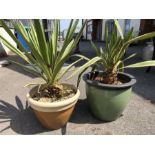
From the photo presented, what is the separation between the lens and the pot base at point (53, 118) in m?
1.70

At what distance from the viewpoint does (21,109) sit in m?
2.33

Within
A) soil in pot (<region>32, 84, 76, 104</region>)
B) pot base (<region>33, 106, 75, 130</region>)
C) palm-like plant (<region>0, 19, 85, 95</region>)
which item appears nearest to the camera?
palm-like plant (<region>0, 19, 85, 95</region>)

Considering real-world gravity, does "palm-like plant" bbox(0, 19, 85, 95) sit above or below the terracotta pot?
above

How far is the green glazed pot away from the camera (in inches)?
69.4

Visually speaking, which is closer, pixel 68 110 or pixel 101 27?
pixel 68 110

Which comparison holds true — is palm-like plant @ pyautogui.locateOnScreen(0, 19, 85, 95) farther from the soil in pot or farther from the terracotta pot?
the terracotta pot

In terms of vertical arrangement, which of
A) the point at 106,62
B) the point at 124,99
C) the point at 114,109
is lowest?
the point at 114,109

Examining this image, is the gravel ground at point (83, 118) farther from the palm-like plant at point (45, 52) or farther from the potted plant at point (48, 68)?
the palm-like plant at point (45, 52)

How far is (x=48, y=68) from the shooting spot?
5.52ft

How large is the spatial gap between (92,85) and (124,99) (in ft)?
1.28

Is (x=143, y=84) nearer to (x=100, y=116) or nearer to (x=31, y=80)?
(x=100, y=116)

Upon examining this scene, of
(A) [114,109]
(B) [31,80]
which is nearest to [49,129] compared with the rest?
(A) [114,109]

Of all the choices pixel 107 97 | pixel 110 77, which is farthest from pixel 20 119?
pixel 110 77

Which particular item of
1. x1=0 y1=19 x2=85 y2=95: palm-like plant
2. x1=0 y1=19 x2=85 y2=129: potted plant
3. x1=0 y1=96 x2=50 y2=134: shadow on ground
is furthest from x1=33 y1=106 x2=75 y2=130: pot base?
x1=0 y1=19 x2=85 y2=95: palm-like plant
